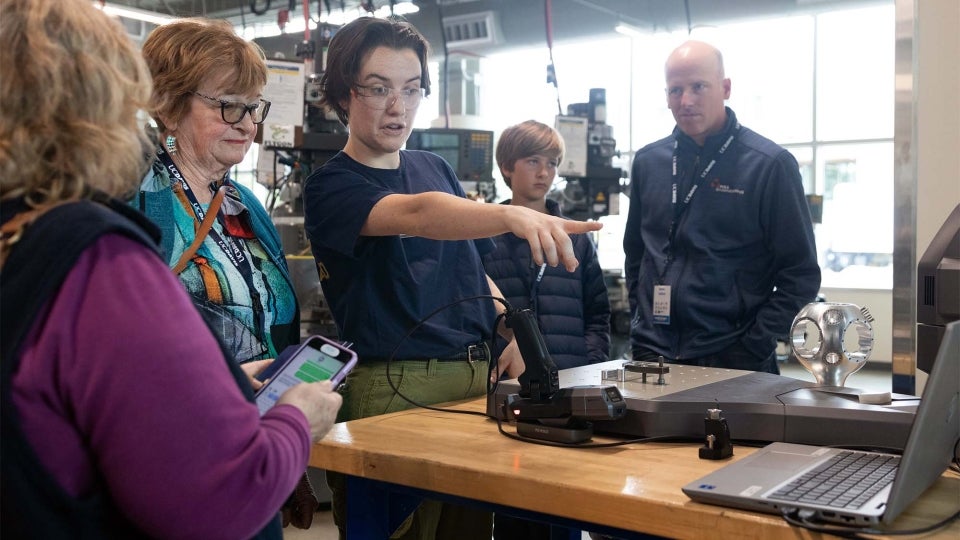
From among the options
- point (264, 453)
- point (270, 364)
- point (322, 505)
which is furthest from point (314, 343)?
point (322, 505)

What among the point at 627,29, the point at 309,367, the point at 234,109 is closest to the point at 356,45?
the point at 234,109

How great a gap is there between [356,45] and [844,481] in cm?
131

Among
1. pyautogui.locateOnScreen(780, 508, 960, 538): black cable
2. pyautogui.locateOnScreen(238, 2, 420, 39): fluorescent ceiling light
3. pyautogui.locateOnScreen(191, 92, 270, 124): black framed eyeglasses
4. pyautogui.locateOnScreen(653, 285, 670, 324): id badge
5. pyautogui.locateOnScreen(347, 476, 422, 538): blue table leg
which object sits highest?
pyautogui.locateOnScreen(238, 2, 420, 39): fluorescent ceiling light

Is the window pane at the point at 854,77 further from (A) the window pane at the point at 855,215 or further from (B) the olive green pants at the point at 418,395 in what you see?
(B) the olive green pants at the point at 418,395

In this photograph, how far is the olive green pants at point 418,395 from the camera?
179 centimetres

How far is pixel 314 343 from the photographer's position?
1.30 metres

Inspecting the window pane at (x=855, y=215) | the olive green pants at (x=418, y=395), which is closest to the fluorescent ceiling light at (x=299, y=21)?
the window pane at (x=855, y=215)

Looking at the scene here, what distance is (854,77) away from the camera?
325 inches

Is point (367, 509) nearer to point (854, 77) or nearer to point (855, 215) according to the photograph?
point (854, 77)

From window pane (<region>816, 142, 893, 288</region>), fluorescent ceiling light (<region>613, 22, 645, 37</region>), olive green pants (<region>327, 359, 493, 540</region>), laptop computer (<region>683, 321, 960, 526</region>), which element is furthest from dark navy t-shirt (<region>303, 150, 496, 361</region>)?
window pane (<region>816, 142, 893, 288</region>)

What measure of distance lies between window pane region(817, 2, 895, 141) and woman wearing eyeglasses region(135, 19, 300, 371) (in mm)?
7487

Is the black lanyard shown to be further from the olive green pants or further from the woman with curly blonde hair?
the woman with curly blonde hair

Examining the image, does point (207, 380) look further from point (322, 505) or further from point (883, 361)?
point (883, 361)

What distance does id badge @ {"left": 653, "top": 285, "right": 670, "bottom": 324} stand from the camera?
2691 millimetres
